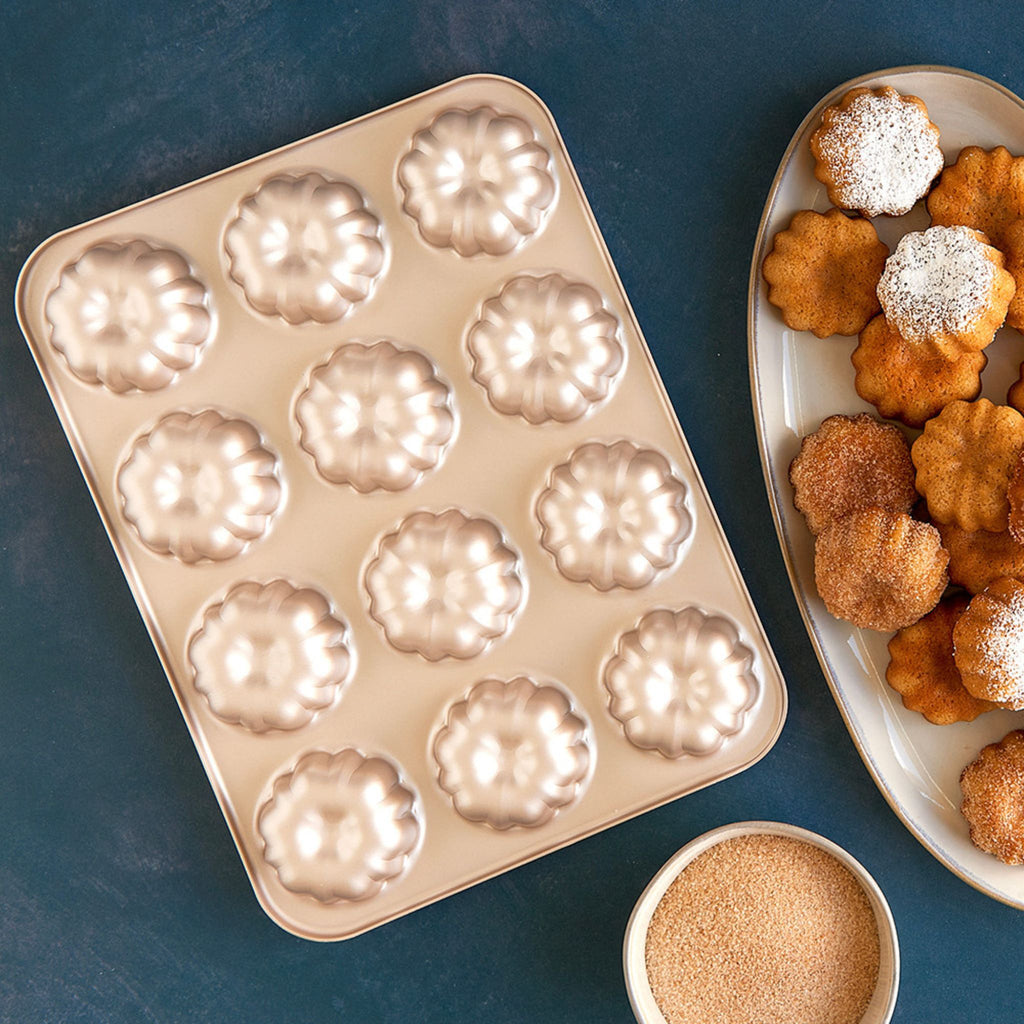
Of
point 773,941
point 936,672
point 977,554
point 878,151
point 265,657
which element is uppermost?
point 878,151

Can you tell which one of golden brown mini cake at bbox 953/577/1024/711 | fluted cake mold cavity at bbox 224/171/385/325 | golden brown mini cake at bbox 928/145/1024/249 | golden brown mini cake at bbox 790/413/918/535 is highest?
fluted cake mold cavity at bbox 224/171/385/325

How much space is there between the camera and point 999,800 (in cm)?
100

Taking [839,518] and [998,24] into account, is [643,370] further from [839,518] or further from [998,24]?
[998,24]

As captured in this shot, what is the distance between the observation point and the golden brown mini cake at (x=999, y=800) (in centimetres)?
100

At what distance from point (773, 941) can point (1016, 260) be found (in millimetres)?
812

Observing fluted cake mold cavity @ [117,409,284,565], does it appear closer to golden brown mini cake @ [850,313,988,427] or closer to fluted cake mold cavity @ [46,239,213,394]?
fluted cake mold cavity @ [46,239,213,394]

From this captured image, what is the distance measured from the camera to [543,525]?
3.29 feet

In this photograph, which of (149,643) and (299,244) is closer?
(299,244)

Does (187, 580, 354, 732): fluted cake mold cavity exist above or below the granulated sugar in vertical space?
above

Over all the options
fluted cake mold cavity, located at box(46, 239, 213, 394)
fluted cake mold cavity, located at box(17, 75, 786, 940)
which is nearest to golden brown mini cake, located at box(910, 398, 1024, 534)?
fluted cake mold cavity, located at box(17, 75, 786, 940)

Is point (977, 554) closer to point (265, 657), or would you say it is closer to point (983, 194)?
point (983, 194)

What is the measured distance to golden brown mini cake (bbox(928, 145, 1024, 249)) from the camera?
0.99 metres

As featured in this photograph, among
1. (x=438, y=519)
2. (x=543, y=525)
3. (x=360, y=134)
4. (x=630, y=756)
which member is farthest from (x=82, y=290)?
(x=630, y=756)

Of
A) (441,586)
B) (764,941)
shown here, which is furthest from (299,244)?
(764,941)
